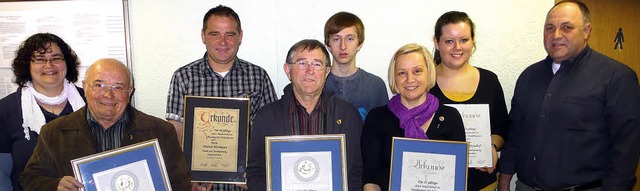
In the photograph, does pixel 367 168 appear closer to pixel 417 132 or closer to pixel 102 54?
pixel 417 132

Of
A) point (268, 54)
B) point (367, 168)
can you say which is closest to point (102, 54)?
point (268, 54)

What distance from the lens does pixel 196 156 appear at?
2.89m

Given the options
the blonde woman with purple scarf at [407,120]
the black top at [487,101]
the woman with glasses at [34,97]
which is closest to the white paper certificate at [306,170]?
the blonde woman with purple scarf at [407,120]

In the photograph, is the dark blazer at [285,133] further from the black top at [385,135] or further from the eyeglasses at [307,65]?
the eyeglasses at [307,65]

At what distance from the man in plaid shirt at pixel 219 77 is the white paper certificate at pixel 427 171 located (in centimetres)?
116

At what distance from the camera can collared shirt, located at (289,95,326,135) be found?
2.52m

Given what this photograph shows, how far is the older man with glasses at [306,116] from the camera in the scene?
247cm

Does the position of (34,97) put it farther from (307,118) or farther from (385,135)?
(385,135)

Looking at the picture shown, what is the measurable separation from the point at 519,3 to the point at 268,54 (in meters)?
2.39

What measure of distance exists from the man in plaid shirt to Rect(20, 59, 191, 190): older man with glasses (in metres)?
0.44

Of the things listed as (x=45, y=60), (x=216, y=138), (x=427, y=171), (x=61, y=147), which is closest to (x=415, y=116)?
(x=427, y=171)

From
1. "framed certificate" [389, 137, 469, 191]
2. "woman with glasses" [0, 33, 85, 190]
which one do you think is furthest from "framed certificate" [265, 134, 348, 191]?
"woman with glasses" [0, 33, 85, 190]

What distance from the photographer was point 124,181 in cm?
229

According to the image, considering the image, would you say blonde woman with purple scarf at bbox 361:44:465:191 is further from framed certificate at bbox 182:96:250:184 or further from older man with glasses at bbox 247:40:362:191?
framed certificate at bbox 182:96:250:184
